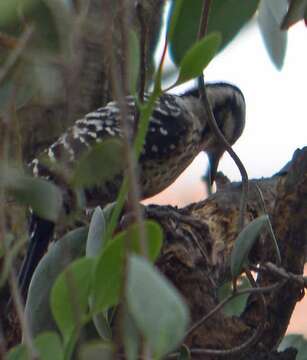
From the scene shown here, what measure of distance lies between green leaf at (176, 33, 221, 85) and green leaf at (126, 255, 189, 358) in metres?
0.42

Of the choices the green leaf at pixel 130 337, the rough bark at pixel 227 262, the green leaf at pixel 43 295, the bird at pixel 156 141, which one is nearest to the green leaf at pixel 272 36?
the rough bark at pixel 227 262

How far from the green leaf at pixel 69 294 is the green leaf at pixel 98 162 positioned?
0.10 metres

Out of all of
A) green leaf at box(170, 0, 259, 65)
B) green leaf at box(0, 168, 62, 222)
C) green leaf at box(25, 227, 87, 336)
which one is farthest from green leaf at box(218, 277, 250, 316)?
green leaf at box(0, 168, 62, 222)

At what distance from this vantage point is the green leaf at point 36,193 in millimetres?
1161

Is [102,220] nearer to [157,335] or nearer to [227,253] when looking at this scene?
[157,335]

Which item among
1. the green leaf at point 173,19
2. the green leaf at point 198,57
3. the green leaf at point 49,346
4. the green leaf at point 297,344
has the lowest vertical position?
the green leaf at point 297,344

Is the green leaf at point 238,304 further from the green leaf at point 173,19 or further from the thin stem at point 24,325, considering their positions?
the thin stem at point 24,325

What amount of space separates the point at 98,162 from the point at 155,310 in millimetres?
363

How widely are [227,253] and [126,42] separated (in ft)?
5.69

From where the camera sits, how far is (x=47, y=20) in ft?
3.84

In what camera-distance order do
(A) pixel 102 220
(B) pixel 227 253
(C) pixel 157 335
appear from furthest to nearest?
(B) pixel 227 253 < (A) pixel 102 220 < (C) pixel 157 335

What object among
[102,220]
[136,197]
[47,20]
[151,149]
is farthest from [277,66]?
[151,149]

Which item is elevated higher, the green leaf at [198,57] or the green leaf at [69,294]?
the green leaf at [198,57]

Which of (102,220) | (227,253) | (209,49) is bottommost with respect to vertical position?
(227,253)
